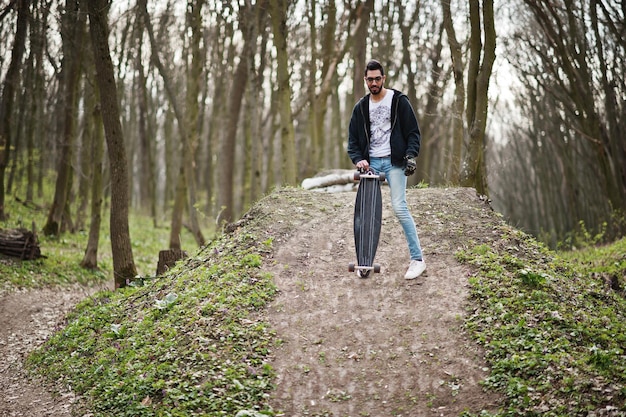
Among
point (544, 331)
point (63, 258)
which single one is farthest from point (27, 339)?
point (544, 331)

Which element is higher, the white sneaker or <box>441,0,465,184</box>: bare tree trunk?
<box>441,0,465,184</box>: bare tree trunk

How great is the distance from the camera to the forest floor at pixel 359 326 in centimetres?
635

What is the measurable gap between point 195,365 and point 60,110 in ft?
64.9

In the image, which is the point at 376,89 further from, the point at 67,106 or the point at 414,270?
the point at 67,106

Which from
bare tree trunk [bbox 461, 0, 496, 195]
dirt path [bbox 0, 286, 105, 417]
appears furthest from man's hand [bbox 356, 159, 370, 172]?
bare tree trunk [bbox 461, 0, 496, 195]

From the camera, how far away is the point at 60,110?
79.0 ft

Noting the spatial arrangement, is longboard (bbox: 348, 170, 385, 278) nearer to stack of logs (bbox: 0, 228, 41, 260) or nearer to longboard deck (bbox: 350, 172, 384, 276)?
longboard deck (bbox: 350, 172, 384, 276)

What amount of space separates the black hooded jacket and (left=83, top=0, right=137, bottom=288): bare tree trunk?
499 centimetres

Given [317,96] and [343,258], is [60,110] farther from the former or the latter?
[343,258]

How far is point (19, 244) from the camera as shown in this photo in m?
13.7

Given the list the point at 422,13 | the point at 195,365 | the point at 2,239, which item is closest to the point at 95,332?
the point at 195,365

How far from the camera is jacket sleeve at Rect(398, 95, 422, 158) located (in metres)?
7.89

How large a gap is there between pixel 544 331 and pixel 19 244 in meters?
11.0

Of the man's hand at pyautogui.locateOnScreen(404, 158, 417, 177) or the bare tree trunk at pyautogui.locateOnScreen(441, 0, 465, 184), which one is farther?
the bare tree trunk at pyautogui.locateOnScreen(441, 0, 465, 184)
